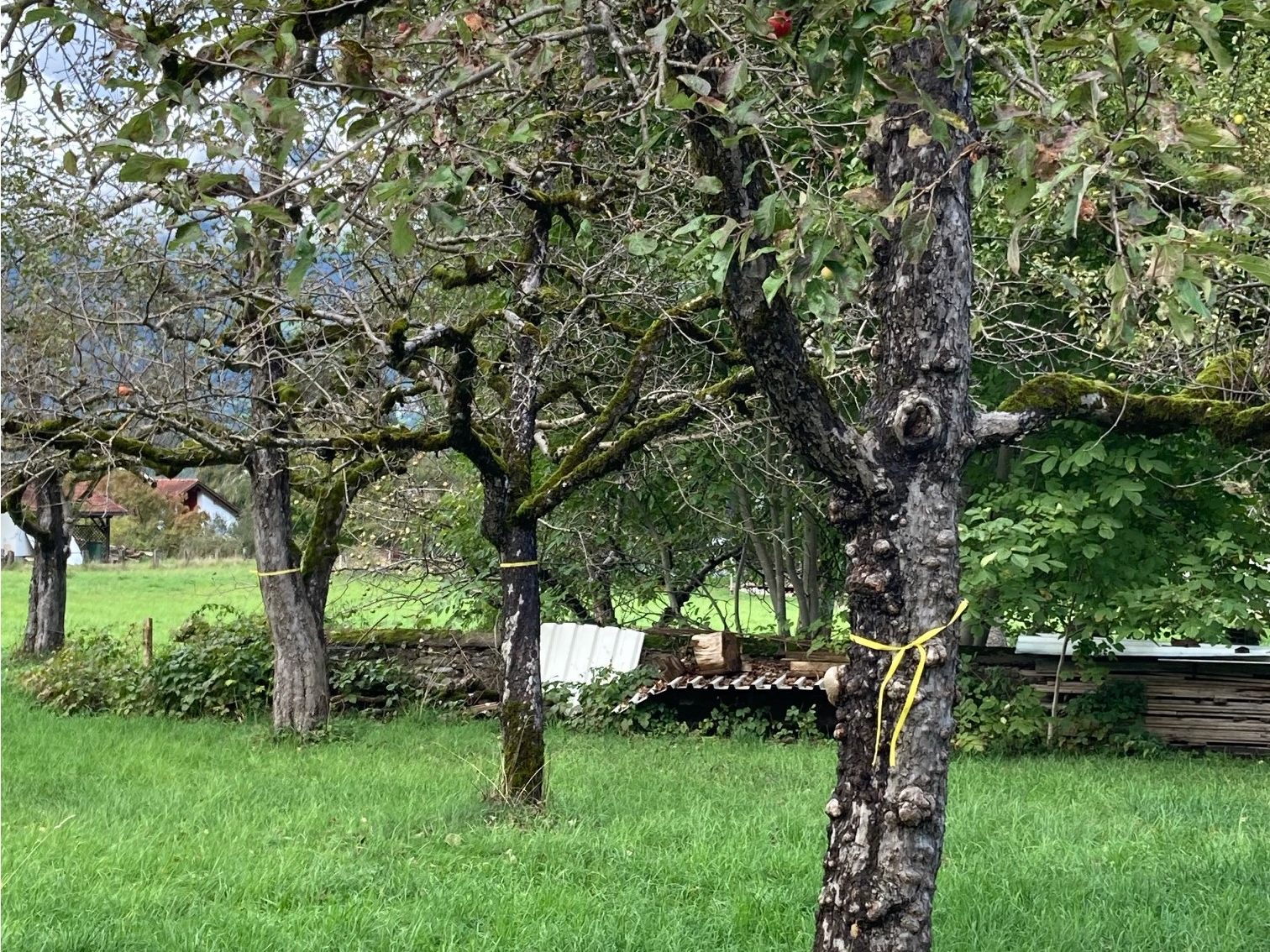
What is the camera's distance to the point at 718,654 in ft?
40.6

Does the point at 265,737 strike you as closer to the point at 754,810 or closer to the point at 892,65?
the point at 754,810

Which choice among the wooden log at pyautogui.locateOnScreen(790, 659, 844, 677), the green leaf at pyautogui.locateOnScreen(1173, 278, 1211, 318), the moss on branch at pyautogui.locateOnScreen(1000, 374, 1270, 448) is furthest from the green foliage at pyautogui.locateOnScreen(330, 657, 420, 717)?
the green leaf at pyautogui.locateOnScreen(1173, 278, 1211, 318)

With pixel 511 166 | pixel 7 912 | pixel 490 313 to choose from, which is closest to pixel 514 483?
pixel 490 313

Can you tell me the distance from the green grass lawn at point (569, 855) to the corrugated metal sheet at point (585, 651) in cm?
291

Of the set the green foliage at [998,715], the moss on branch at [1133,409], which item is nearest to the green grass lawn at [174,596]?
the green foliage at [998,715]

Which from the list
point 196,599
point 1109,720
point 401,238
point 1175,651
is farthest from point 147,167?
point 196,599

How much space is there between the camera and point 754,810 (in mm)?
7750

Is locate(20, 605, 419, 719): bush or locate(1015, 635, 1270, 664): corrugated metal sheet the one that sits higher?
locate(1015, 635, 1270, 664): corrugated metal sheet

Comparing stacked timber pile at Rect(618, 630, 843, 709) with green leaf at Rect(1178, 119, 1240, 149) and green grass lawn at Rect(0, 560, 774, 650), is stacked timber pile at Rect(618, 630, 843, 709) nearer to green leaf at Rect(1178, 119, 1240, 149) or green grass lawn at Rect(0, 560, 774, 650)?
green grass lawn at Rect(0, 560, 774, 650)

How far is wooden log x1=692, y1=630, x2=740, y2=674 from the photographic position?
12.4 m

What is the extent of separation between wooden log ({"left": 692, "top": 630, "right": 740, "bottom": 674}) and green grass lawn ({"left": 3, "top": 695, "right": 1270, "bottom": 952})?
2164 millimetres

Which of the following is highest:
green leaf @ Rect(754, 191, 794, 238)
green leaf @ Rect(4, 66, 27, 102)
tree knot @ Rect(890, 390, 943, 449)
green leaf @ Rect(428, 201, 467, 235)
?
green leaf @ Rect(4, 66, 27, 102)

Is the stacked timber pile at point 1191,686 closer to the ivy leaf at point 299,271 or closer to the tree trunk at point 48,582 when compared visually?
the ivy leaf at point 299,271

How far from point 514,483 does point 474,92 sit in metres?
4.06
